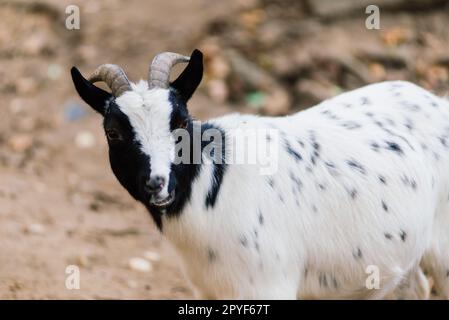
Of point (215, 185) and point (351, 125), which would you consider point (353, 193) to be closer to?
point (351, 125)

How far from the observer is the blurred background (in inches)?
306

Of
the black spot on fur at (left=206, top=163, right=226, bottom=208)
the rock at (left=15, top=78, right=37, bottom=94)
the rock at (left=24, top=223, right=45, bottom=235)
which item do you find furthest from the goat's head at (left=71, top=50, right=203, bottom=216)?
the rock at (left=15, top=78, right=37, bottom=94)

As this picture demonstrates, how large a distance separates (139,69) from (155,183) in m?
5.36

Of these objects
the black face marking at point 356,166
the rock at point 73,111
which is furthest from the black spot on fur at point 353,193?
the rock at point 73,111

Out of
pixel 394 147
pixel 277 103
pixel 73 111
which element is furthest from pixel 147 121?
pixel 73 111

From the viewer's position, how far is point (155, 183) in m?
4.40

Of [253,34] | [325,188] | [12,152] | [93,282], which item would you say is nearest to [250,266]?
[325,188]

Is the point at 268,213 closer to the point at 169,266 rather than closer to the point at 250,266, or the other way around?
the point at 250,266

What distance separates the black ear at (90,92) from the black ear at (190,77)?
410 millimetres

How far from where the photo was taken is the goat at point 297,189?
4.69 meters

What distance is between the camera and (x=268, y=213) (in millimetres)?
4945

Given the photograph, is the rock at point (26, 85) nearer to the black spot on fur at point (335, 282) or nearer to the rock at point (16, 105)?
the rock at point (16, 105)

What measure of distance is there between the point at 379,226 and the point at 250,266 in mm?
903

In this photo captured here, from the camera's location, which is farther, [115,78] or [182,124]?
[115,78]
